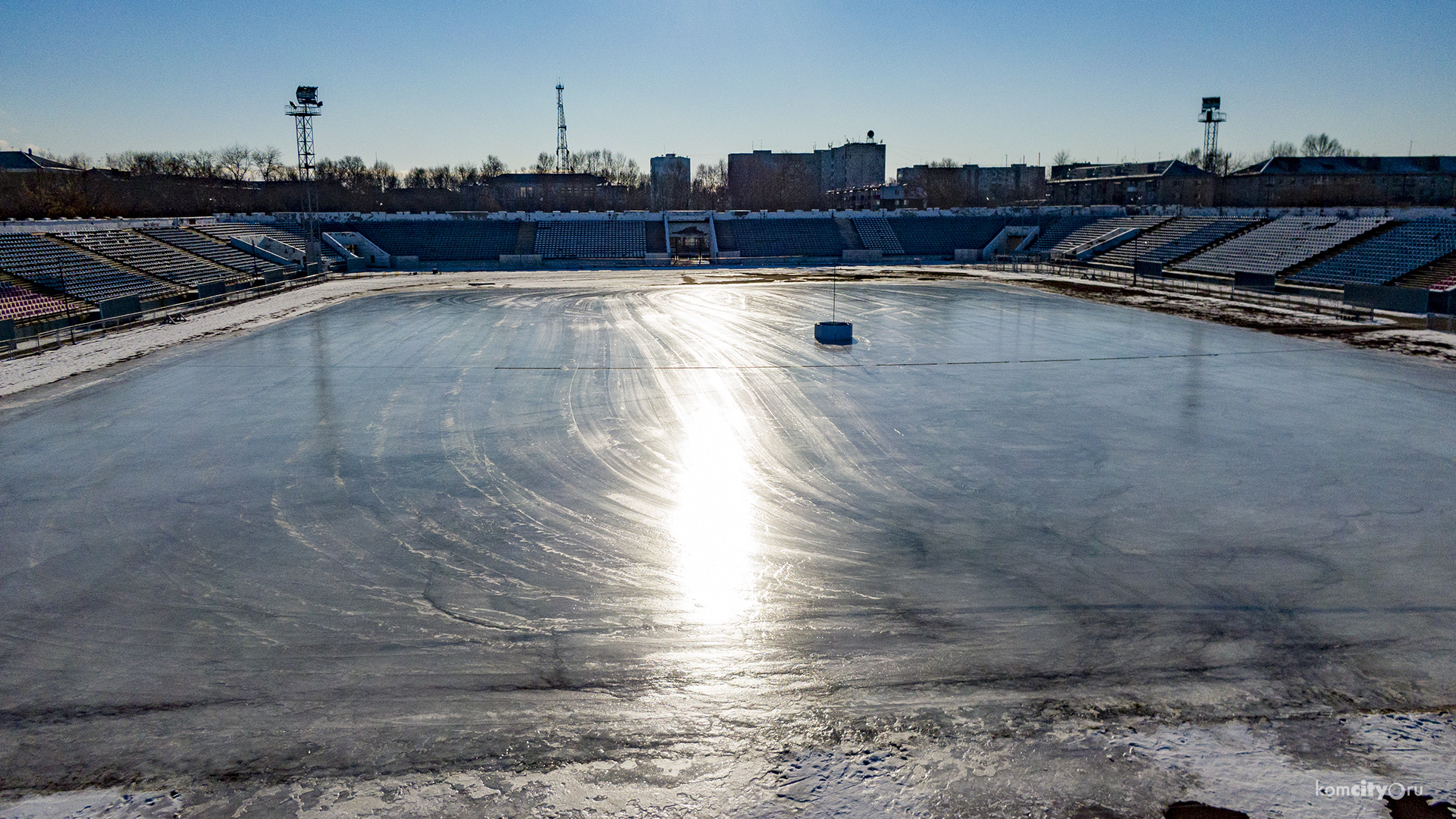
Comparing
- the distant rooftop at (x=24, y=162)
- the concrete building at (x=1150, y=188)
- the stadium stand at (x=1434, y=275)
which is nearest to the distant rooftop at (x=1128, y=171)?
the concrete building at (x=1150, y=188)

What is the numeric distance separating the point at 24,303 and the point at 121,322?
3871 mm

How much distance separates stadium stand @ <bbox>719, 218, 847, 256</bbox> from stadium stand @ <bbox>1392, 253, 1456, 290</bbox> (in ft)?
138

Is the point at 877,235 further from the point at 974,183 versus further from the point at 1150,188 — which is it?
the point at 974,183

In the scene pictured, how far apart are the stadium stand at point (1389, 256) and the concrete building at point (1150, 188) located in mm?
43972

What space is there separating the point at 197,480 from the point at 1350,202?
10466cm

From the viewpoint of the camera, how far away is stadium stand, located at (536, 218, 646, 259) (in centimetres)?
7512

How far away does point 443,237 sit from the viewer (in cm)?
7600

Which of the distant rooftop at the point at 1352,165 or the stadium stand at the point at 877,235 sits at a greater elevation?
the distant rooftop at the point at 1352,165

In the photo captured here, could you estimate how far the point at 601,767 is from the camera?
25.6 ft

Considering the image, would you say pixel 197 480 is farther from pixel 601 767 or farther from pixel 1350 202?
pixel 1350 202

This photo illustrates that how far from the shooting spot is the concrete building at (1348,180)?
95.3 m

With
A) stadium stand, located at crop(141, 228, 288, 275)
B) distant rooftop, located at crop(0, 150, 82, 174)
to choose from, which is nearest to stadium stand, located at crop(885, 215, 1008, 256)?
stadium stand, located at crop(141, 228, 288, 275)

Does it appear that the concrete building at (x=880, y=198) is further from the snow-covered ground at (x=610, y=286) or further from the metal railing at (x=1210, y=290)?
the snow-covered ground at (x=610, y=286)

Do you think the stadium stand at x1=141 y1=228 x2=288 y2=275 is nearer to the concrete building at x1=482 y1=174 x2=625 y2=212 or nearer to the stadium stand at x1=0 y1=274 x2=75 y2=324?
the stadium stand at x1=0 y1=274 x2=75 y2=324
